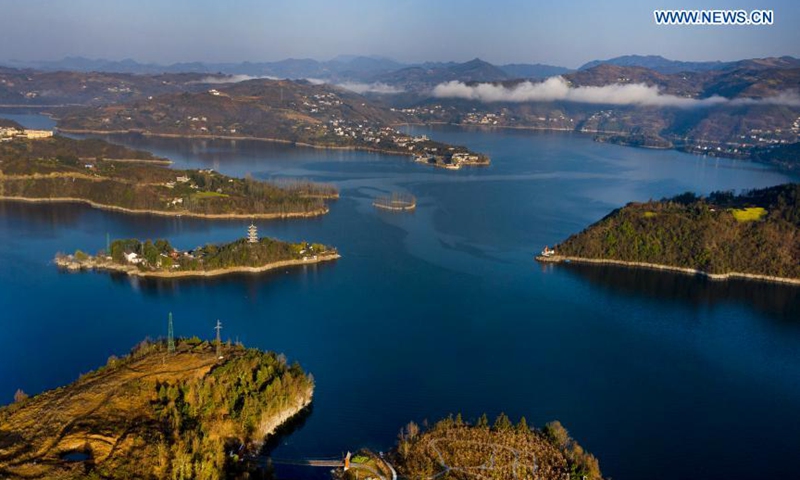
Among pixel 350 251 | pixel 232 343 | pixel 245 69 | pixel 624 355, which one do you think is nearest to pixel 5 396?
pixel 232 343

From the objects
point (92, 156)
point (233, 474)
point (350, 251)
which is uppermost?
point (92, 156)

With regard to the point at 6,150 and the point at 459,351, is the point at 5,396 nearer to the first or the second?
the point at 459,351

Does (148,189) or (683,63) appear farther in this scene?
(683,63)

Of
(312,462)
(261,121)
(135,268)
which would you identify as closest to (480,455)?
(312,462)

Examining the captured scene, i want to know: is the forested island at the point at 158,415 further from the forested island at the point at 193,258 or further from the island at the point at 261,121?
the island at the point at 261,121

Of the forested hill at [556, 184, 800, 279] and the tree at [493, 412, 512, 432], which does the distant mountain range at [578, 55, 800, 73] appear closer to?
the forested hill at [556, 184, 800, 279]

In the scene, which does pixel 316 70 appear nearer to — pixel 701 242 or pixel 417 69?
pixel 417 69

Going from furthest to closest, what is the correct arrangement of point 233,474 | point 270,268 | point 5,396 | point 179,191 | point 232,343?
point 179,191 → point 270,268 → point 232,343 → point 5,396 → point 233,474
